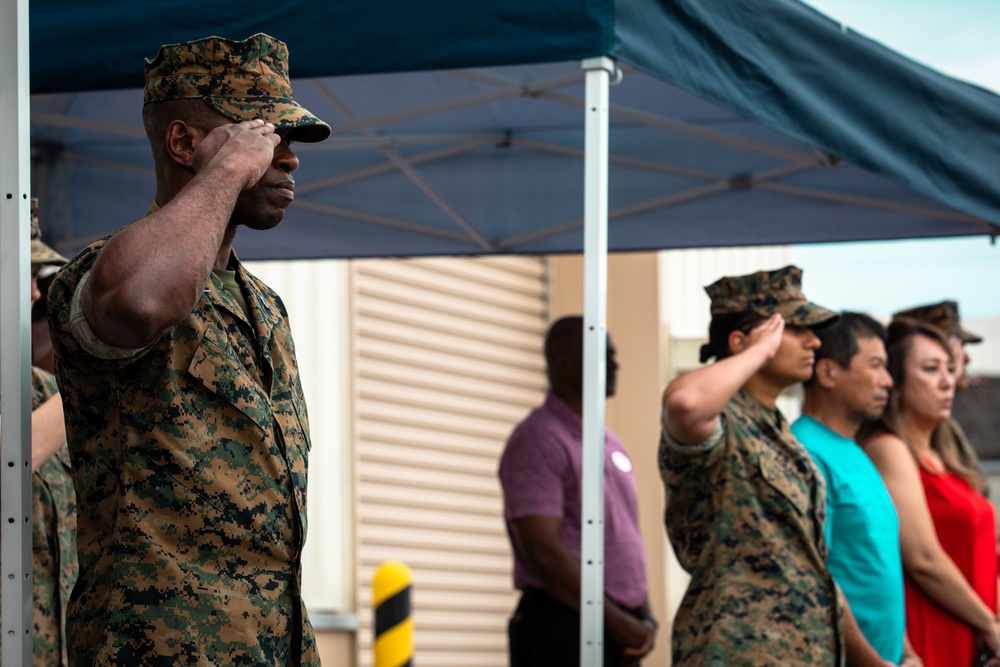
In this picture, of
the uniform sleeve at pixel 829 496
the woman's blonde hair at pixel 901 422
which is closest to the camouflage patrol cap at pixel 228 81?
the uniform sleeve at pixel 829 496

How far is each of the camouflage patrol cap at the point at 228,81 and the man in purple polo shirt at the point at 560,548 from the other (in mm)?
2670

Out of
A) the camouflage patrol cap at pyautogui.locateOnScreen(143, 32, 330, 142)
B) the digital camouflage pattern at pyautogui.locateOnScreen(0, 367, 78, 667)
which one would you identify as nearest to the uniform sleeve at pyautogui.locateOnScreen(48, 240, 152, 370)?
the camouflage patrol cap at pyautogui.locateOnScreen(143, 32, 330, 142)

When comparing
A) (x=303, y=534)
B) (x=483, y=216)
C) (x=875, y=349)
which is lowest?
(x=303, y=534)

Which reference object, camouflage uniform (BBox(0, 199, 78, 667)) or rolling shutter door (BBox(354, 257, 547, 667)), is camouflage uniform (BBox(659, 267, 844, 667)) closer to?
camouflage uniform (BBox(0, 199, 78, 667))

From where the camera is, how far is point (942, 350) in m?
6.22

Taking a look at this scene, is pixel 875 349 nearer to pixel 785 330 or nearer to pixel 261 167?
pixel 785 330

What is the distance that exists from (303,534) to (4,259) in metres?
0.85

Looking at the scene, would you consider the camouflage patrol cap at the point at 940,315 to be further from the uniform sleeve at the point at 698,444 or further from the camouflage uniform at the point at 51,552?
the camouflage uniform at the point at 51,552

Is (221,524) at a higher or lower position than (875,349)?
lower

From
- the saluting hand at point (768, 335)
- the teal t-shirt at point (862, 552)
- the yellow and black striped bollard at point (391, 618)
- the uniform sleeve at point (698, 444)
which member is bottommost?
the yellow and black striped bollard at point (391, 618)

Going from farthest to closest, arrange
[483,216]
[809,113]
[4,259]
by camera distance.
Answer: [483,216] → [809,113] → [4,259]

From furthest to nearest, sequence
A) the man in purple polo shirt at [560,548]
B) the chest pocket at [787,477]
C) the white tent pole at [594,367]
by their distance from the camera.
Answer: the man in purple polo shirt at [560,548] → the chest pocket at [787,477] → the white tent pole at [594,367]

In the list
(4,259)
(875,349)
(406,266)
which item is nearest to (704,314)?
(406,266)

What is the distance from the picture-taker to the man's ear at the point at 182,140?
306cm
